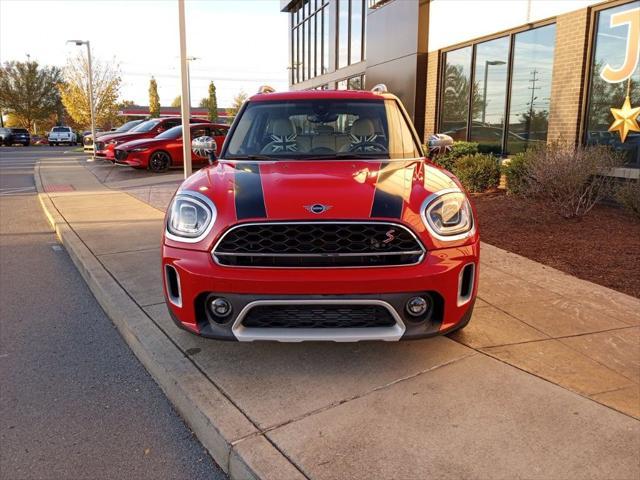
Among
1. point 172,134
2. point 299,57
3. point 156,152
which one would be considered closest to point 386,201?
point 156,152

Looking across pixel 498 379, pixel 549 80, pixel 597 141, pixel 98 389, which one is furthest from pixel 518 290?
pixel 549 80

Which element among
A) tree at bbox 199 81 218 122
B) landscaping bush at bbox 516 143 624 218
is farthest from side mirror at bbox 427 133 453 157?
tree at bbox 199 81 218 122

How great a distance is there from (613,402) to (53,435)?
3019 mm

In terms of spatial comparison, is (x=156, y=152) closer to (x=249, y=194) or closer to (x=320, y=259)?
(x=249, y=194)

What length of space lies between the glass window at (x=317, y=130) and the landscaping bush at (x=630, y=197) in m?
3.96

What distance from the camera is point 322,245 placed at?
2.92m

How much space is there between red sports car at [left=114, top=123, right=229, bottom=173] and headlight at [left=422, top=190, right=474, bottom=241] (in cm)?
1294

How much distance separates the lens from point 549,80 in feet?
32.2

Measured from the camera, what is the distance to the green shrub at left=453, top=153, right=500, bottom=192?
9.94 metres

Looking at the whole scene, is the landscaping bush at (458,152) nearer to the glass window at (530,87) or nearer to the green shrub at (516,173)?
the glass window at (530,87)

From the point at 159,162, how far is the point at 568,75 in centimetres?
1134

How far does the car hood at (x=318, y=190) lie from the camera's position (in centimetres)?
295

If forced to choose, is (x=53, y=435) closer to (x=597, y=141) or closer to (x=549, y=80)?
(x=597, y=141)

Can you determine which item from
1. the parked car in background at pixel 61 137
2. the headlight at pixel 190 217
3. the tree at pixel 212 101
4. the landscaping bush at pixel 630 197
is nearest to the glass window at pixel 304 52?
the landscaping bush at pixel 630 197
